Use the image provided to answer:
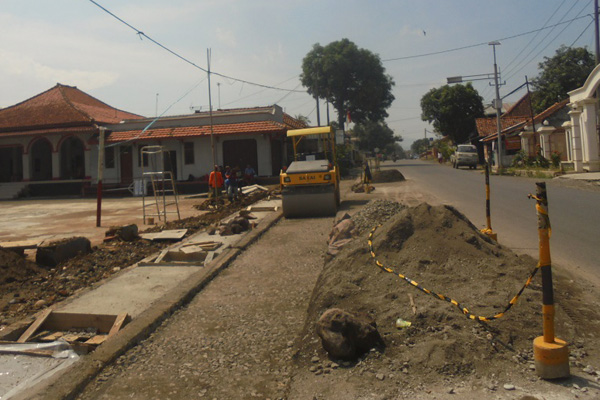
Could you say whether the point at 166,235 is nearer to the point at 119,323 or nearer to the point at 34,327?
the point at 34,327

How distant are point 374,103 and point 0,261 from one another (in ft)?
179

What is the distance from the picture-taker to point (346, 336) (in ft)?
12.8

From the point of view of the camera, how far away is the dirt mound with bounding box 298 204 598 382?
3695 millimetres

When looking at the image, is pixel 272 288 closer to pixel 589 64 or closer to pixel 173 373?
pixel 173 373

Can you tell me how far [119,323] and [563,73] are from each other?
45331 millimetres

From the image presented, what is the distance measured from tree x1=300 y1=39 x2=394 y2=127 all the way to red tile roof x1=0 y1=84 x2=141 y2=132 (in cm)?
2949

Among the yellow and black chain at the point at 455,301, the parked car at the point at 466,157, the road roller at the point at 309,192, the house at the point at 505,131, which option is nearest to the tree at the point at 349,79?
the house at the point at 505,131

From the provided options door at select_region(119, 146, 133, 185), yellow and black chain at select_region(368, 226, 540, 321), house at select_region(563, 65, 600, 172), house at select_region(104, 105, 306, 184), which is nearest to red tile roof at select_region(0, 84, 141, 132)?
house at select_region(104, 105, 306, 184)

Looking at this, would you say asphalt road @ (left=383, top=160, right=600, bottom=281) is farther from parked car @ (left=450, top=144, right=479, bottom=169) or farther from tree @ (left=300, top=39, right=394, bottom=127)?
tree @ (left=300, top=39, right=394, bottom=127)

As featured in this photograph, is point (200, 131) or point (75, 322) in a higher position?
point (200, 131)

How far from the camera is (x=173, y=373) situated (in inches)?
161

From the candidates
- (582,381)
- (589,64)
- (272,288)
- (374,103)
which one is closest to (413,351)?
(582,381)

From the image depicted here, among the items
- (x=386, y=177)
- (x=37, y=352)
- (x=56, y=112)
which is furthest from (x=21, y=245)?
(x=56, y=112)

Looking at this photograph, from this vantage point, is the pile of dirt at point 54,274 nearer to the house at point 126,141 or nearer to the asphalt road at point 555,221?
the asphalt road at point 555,221
